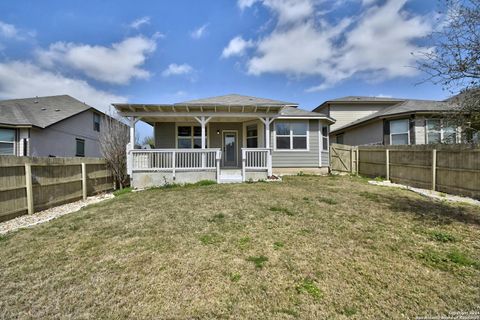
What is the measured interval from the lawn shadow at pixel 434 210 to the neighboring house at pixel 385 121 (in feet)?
6.83

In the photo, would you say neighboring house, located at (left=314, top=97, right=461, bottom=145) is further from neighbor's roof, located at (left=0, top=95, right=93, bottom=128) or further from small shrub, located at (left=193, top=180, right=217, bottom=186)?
neighbor's roof, located at (left=0, top=95, right=93, bottom=128)

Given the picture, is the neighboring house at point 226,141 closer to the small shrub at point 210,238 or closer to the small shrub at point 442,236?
the small shrub at point 210,238

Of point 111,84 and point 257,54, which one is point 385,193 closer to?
point 257,54

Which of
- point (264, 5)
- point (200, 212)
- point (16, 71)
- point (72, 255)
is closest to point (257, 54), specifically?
point (264, 5)

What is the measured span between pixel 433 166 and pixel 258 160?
21.9 feet

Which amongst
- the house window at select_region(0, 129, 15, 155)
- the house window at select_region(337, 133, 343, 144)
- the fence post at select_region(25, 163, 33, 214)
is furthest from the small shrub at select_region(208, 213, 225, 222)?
the house window at select_region(337, 133, 343, 144)

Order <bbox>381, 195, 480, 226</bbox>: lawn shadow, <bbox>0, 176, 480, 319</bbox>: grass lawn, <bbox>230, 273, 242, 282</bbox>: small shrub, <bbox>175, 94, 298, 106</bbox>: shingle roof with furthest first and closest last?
<bbox>175, 94, 298, 106</bbox>: shingle roof, <bbox>381, 195, 480, 226</bbox>: lawn shadow, <bbox>230, 273, 242, 282</bbox>: small shrub, <bbox>0, 176, 480, 319</bbox>: grass lawn

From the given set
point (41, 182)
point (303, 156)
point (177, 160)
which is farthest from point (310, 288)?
point (303, 156)

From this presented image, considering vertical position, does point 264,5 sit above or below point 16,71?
below

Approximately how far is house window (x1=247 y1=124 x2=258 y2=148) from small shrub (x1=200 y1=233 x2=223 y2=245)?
28.7 feet

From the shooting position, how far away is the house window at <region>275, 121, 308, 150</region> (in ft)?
41.6

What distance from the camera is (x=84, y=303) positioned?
246cm

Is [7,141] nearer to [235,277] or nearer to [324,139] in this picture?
[235,277]

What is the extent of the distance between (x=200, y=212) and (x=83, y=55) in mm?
19116
